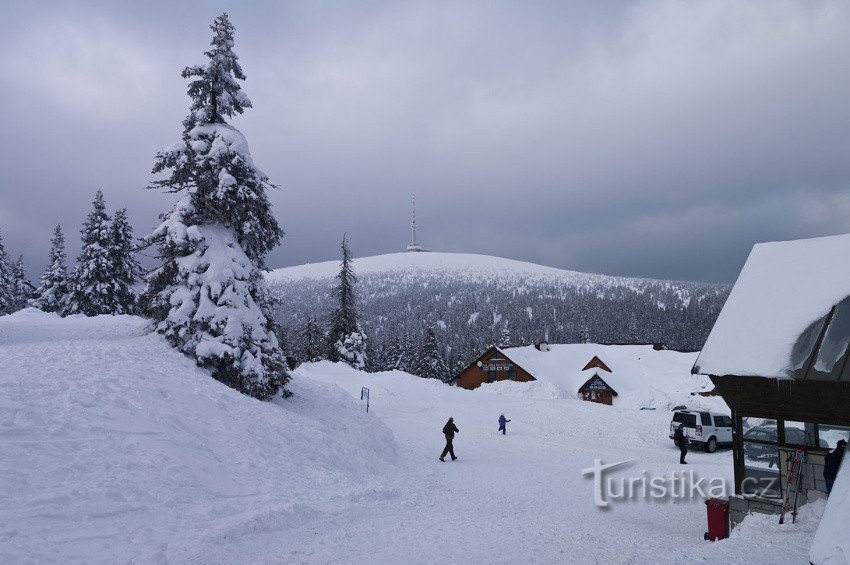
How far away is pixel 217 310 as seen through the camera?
1534cm

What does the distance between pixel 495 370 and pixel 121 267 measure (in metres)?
39.9

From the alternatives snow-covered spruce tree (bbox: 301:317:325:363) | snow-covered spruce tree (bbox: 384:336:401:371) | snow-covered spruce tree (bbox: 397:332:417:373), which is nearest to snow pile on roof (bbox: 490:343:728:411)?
snow-covered spruce tree (bbox: 397:332:417:373)

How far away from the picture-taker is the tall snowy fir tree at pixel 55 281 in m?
46.5

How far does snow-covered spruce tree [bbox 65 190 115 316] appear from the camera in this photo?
3941 cm

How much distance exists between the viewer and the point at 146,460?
9141 millimetres

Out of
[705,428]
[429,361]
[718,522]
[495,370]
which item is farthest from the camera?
[429,361]

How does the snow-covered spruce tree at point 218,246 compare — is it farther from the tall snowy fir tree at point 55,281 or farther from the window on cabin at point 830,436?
the tall snowy fir tree at point 55,281

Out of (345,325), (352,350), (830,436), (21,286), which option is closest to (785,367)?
(830,436)

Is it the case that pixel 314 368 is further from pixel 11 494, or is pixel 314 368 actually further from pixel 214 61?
pixel 11 494

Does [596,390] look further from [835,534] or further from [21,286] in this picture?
[21,286]

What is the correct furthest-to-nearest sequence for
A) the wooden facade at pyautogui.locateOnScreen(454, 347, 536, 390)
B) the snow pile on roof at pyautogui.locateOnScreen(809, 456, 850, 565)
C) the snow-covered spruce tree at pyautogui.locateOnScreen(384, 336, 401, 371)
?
1. the snow-covered spruce tree at pyautogui.locateOnScreen(384, 336, 401, 371)
2. the wooden facade at pyautogui.locateOnScreen(454, 347, 536, 390)
3. the snow pile on roof at pyautogui.locateOnScreen(809, 456, 850, 565)

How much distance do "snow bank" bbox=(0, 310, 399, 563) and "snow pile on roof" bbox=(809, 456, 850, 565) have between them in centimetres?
779

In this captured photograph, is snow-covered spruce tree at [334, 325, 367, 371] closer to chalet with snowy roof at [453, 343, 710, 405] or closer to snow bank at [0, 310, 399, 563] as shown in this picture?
chalet with snowy roof at [453, 343, 710, 405]

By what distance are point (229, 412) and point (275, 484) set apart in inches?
119
